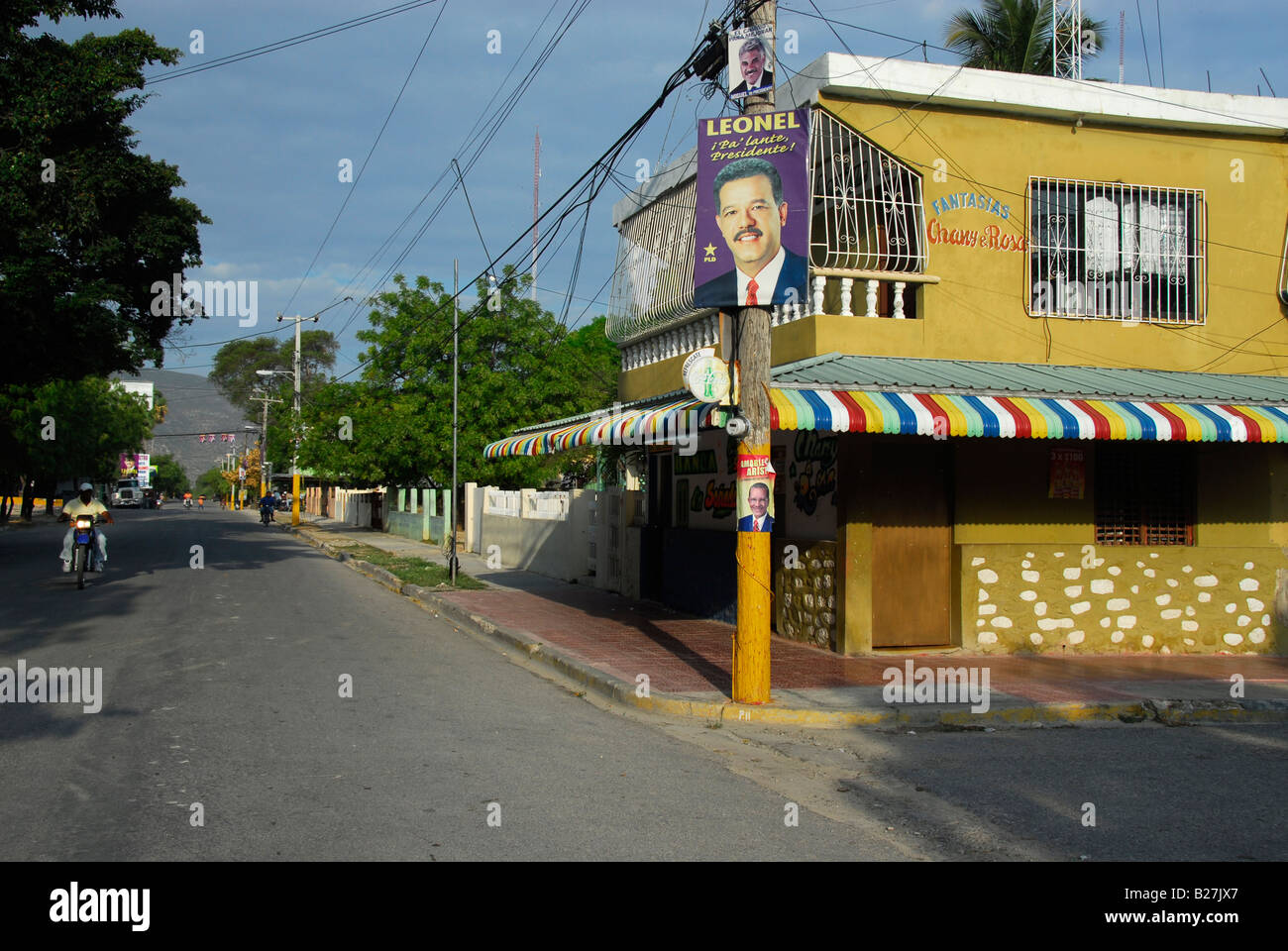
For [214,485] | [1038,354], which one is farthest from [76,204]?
[214,485]

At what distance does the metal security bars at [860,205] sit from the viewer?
12.3 m

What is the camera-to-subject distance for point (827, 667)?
1119cm

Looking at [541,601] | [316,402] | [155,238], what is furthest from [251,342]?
[541,601]

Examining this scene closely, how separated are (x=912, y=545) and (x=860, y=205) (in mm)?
4001

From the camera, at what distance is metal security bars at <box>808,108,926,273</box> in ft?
40.2

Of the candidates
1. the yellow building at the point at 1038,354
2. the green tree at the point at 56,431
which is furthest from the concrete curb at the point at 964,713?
the green tree at the point at 56,431

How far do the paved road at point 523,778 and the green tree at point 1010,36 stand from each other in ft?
79.2

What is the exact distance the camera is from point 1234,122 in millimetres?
13617

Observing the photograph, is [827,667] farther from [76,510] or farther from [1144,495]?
[76,510]

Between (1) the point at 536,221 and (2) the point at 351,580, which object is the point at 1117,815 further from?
(2) the point at 351,580

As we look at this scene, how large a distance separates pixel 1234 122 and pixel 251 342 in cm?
10184

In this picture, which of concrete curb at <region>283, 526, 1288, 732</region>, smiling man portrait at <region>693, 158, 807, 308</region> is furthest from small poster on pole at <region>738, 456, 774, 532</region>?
concrete curb at <region>283, 526, 1288, 732</region>

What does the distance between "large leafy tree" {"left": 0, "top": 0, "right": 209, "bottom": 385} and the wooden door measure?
1611 cm

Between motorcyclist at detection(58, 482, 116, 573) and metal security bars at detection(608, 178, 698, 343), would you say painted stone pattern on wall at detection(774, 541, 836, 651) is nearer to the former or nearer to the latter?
metal security bars at detection(608, 178, 698, 343)
